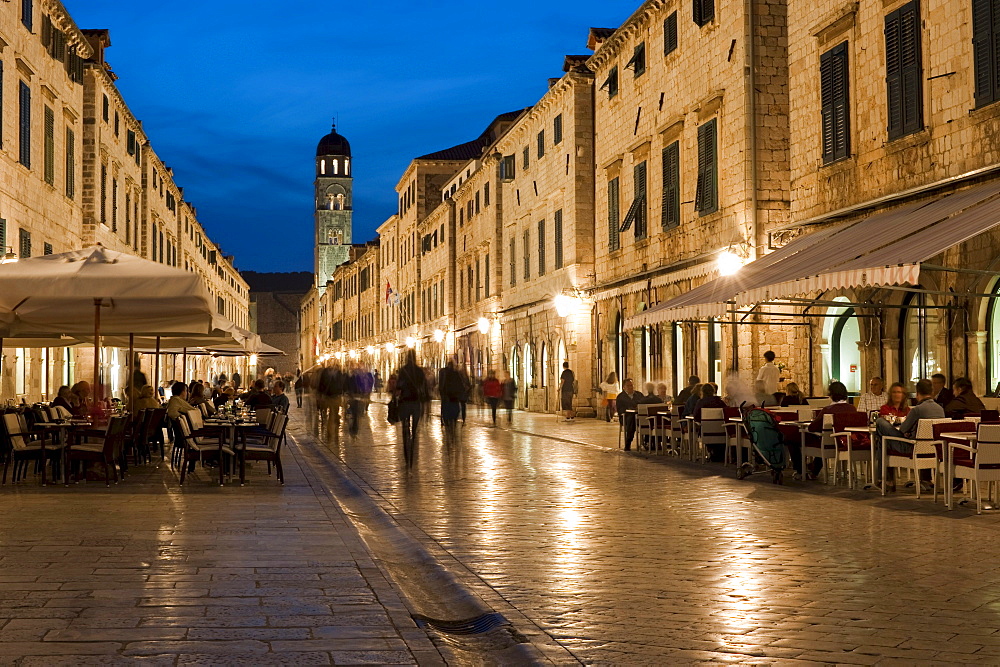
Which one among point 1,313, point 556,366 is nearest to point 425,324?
point 556,366

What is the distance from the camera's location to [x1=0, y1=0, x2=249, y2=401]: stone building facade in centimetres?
2361

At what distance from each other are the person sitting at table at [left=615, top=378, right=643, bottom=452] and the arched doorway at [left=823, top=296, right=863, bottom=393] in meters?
3.48

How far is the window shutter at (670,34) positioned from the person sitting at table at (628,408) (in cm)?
825

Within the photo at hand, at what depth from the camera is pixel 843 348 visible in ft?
67.3

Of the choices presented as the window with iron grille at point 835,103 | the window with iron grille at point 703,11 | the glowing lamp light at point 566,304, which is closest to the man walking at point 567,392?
the glowing lamp light at point 566,304

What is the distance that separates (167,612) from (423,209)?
57482mm

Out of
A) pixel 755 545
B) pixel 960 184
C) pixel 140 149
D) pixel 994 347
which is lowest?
pixel 755 545

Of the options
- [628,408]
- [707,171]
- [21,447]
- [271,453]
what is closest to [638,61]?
[707,171]

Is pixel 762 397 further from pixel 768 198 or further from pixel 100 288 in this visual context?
pixel 100 288

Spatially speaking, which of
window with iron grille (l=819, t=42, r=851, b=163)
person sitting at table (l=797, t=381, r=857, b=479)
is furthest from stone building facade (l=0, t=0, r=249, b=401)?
window with iron grille (l=819, t=42, r=851, b=163)

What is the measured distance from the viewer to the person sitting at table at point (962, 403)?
44.5 feet

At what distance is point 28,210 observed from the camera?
981 inches

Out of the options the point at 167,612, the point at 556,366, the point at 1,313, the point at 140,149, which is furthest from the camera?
the point at 140,149

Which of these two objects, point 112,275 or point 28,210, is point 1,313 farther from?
point 28,210
